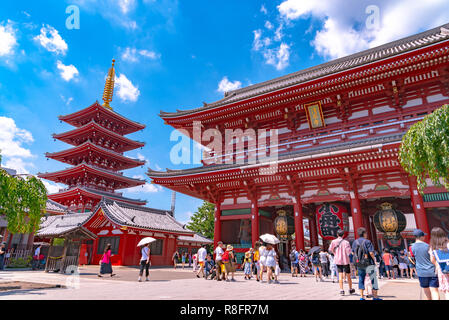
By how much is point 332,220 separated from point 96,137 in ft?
115

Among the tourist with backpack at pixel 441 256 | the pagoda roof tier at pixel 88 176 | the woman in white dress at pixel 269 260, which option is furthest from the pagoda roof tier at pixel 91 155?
the tourist with backpack at pixel 441 256

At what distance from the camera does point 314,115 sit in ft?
51.1

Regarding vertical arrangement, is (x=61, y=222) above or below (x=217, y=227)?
above

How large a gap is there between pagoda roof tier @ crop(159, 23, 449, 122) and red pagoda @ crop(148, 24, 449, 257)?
0.22ft

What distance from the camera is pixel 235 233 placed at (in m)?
18.6

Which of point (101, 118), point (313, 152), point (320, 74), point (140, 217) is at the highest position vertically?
point (101, 118)

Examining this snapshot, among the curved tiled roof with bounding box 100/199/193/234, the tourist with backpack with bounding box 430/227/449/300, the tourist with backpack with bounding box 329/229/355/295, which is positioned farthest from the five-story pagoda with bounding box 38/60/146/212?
the tourist with backpack with bounding box 430/227/449/300

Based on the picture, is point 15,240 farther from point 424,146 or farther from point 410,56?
point 410,56

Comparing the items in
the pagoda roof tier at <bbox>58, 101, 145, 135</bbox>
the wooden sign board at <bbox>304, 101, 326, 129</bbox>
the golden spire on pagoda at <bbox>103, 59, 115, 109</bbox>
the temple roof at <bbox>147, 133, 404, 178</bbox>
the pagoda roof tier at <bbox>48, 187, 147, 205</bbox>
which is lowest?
the temple roof at <bbox>147, 133, 404, 178</bbox>

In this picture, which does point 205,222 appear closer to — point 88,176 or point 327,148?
point 88,176

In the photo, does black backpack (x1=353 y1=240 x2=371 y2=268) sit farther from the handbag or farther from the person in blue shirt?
the handbag

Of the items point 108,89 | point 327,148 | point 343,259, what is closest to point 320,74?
point 327,148

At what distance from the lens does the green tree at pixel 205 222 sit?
43.1m

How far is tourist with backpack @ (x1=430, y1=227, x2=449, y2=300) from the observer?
4.98 m
